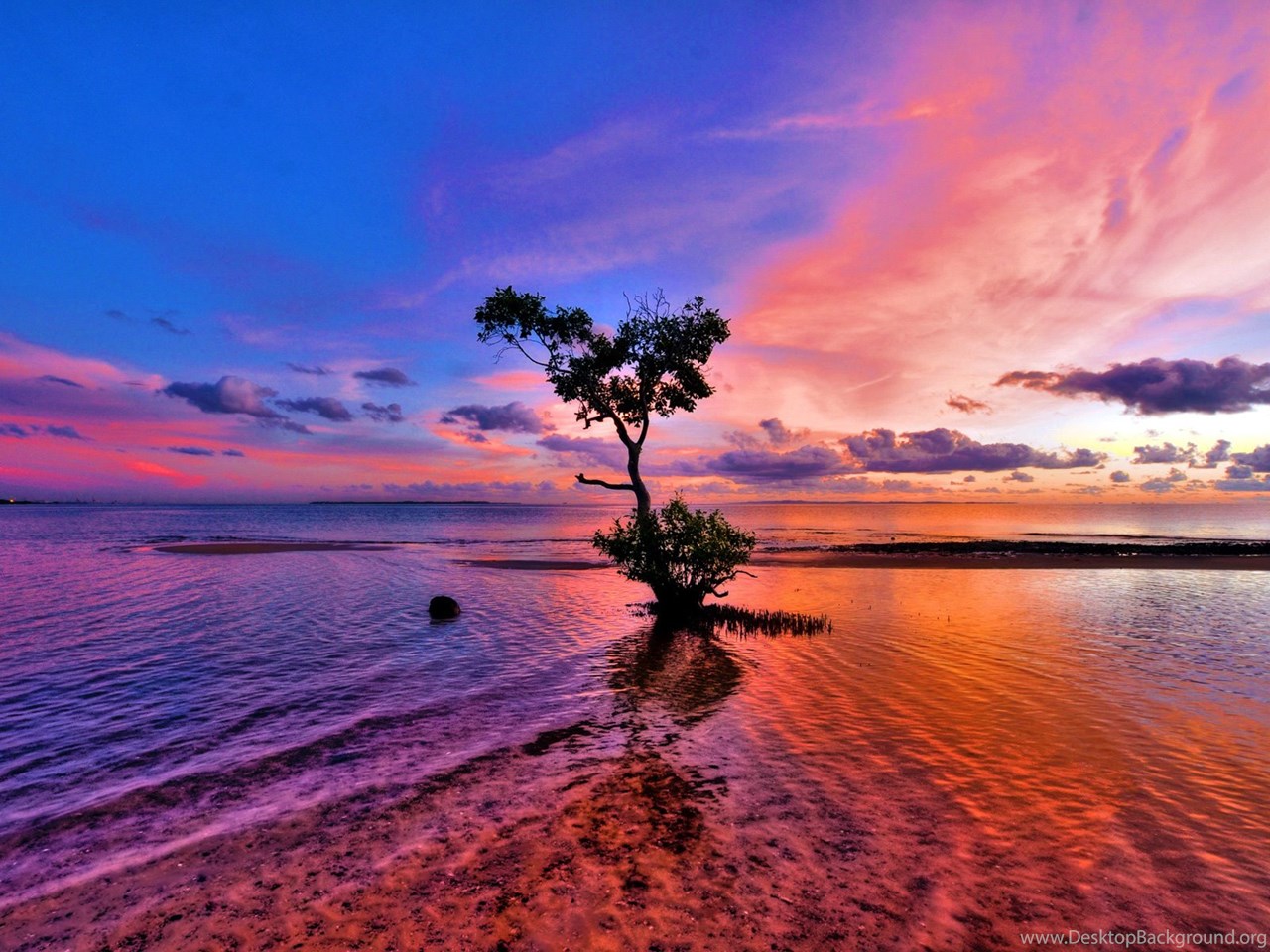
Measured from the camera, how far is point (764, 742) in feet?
41.8

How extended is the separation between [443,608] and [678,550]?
38.1 feet

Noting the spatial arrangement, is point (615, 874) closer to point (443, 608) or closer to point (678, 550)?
point (678, 550)

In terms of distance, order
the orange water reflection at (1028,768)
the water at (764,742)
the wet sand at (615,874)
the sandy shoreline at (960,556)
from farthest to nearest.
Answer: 1. the sandy shoreline at (960,556)
2. the water at (764,742)
3. the orange water reflection at (1028,768)
4. the wet sand at (615,874)

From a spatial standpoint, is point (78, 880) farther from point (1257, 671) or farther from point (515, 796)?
point (1257, 671)

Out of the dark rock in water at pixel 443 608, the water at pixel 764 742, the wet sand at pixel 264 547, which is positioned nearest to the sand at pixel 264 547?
the wet sand at pixel 264 547

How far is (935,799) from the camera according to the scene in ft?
33.1

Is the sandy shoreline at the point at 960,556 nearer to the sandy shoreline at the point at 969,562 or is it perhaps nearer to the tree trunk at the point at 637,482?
the sandy shoreline at the point at 969,562

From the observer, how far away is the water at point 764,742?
7.80m

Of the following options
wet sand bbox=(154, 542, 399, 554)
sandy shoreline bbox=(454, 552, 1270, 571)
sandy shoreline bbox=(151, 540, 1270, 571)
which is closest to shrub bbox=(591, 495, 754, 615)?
sandy shoreline bbox=(454, 552, 1270, 571)

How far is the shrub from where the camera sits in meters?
26.0

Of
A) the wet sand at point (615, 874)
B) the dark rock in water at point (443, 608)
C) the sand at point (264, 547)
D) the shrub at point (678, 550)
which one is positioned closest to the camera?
the wet sand at point (615, 874)

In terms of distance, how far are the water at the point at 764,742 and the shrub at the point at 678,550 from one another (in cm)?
268

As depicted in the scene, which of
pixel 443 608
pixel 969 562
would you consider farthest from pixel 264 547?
pixel 969 562

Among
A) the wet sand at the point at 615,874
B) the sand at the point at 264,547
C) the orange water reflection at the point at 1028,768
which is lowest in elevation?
the orange water reflection at the point at 1028,768
